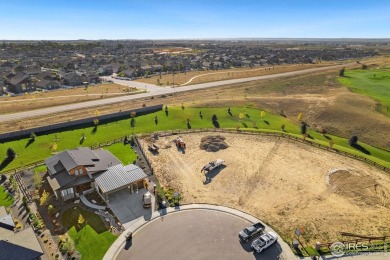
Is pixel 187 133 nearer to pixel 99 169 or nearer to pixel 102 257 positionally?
pixel 99 169

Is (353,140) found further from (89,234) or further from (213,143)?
(89,234)

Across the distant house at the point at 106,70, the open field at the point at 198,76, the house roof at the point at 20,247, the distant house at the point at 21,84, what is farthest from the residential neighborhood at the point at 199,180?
the distant house at the point at 106,70

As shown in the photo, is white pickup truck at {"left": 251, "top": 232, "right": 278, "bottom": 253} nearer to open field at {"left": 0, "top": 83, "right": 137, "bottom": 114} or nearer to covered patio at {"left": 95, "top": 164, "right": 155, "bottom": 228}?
covered patio at {"left": 95, "top": 164, "right": 155, "bottom": 228}

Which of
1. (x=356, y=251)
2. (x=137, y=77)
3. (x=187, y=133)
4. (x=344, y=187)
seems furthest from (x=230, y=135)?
(x=137, y=77)

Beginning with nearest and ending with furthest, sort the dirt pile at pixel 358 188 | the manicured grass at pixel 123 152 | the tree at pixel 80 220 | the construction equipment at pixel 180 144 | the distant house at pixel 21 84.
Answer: the tree at pixel 80 220 < the dirt pile at pixel 358 188 < the manicured grass at pixel 123 152 < the construction equipment at pixel 180 144 < the distant house at pixel 21 84

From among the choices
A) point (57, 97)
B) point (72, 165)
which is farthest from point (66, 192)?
point (57, 97)

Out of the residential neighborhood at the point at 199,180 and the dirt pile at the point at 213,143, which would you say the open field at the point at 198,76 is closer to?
the residential neighborhood at the point at 199,180

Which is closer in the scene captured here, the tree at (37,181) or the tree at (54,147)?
the tree at (37,181)
